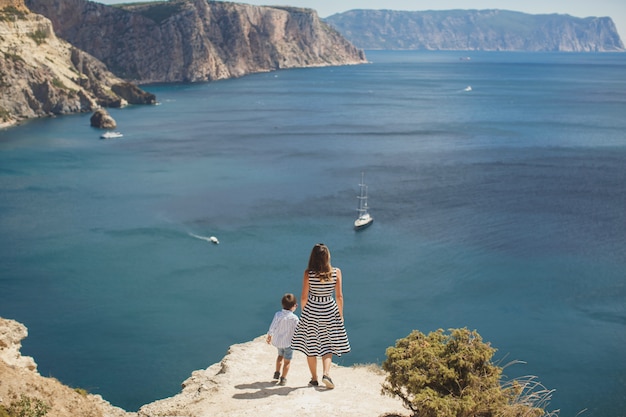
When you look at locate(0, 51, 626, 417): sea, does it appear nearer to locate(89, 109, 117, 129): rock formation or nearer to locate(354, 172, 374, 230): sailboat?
locate(354, 172, 374, 230): sailboat

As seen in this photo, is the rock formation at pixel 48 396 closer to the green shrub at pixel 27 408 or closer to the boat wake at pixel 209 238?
A: the green shrub at pixel 27 408

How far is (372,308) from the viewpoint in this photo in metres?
36.5

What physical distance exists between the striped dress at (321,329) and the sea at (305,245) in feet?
10.4

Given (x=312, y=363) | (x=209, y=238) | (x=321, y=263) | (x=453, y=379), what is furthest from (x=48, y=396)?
(x=209, y=238)

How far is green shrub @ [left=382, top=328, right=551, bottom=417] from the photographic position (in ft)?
39.7

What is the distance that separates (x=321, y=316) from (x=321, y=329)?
292mm

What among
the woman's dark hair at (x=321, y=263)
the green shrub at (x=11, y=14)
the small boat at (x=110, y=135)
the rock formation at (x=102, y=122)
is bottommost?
the small boat at (x=110, y=135)

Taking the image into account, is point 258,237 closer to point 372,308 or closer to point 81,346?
point 372,308

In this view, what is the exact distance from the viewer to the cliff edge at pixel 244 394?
45.0 ft

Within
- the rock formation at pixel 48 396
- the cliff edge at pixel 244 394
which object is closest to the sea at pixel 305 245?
the cliff edge at pixel 244 394

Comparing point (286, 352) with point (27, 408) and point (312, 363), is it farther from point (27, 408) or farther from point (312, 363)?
point (27, 408)

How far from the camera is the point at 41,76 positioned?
10781 centimetres

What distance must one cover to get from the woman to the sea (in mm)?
3178

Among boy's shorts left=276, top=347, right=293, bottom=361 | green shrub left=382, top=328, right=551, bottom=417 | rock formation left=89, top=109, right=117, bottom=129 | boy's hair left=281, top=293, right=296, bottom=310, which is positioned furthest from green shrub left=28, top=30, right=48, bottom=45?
green shrub left=382, top=328, right=551, bottom=417
